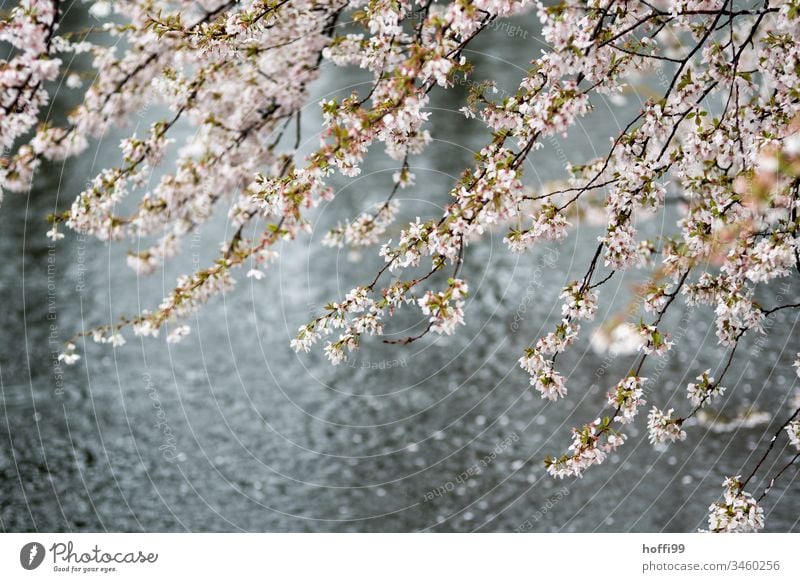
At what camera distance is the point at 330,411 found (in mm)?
5617

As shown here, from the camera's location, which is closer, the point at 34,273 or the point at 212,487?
the point at 212,487

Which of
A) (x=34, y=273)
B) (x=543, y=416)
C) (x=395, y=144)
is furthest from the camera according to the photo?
(x=34, y=273)

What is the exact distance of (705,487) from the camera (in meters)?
4.68

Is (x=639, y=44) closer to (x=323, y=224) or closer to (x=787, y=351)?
(x=787, y=351)

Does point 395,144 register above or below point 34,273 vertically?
below

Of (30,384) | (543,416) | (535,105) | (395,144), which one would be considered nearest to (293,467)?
(543,416)
